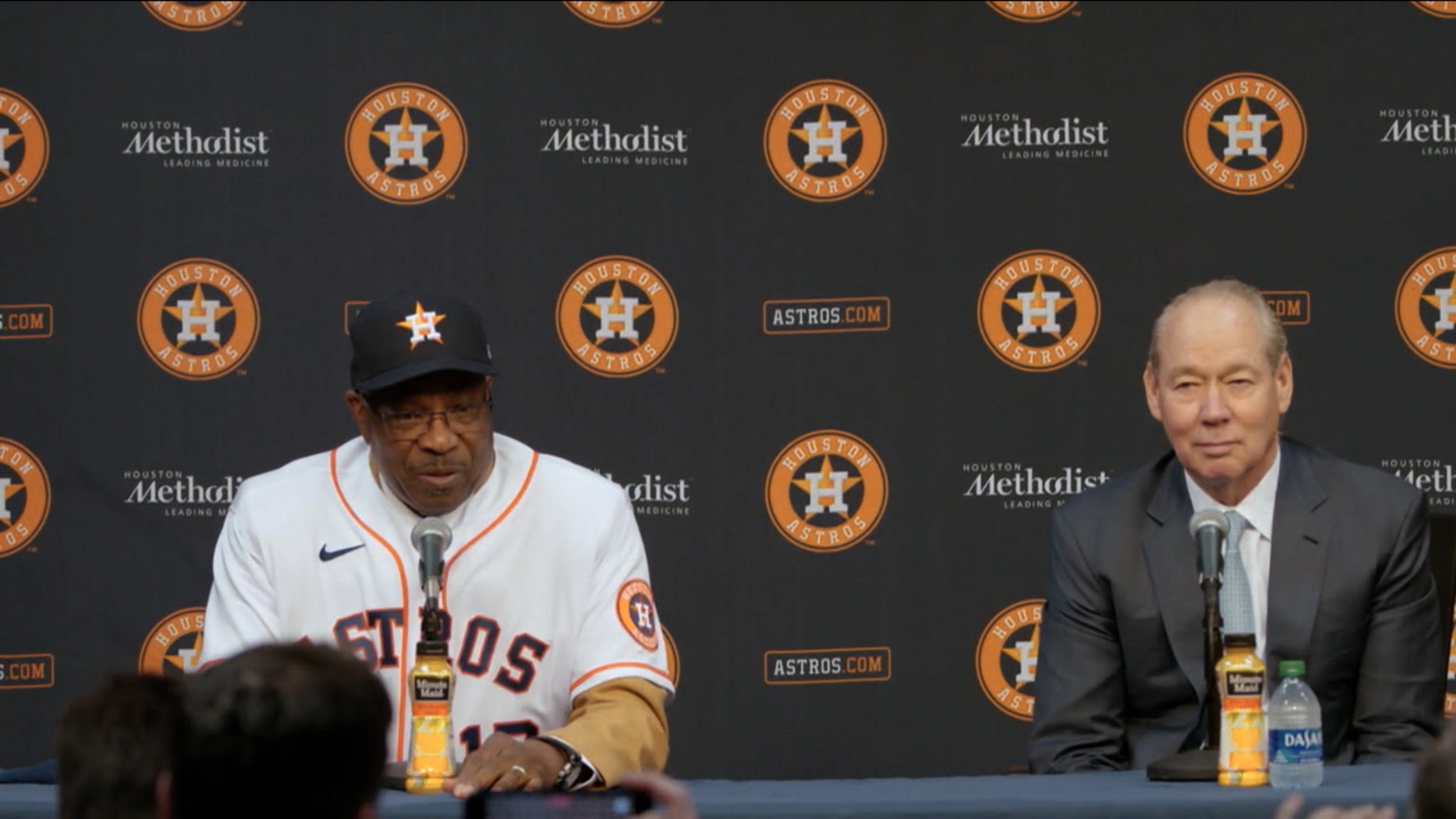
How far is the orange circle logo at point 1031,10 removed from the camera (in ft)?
13.6

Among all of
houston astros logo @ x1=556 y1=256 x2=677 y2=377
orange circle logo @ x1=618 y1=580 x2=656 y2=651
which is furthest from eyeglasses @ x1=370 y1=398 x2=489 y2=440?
houston astros logo @ x1=556 y1=256 x2=677 y2=377

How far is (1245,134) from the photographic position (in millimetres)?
4125

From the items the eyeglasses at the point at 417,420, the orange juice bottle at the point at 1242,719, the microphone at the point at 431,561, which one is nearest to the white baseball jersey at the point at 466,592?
the eyeglasses at the point at 417,420

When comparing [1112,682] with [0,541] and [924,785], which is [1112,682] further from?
[0,541]

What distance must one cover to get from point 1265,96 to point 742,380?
1.40 m

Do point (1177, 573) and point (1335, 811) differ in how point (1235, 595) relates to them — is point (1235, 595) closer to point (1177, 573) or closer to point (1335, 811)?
point (1177, 573)

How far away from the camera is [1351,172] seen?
4109 mm

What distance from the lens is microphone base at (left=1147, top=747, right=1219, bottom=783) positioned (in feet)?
7.39

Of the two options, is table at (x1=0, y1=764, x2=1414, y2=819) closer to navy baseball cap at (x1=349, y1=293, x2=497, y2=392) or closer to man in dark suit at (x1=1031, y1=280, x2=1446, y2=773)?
man in dark suit at (x1=1031, y1=280, x2=1446, y2=773)

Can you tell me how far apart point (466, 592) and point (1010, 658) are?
1.66 meters

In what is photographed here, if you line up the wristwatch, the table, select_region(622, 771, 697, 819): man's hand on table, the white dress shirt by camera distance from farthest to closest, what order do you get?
the white dress shirt → the wristwatch → the table → select_region(622, 771, 697, 819): man's hand on table

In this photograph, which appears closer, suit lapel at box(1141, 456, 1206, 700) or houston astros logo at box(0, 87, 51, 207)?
suit lapel at box(1141, 456, 1206, 700)

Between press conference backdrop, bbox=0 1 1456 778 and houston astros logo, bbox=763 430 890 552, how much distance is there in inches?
0.4

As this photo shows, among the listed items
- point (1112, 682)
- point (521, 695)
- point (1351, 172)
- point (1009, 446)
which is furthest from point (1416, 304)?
point (521, 695)
